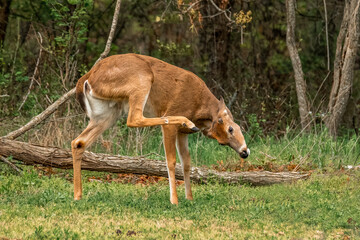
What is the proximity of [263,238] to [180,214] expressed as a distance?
127cm

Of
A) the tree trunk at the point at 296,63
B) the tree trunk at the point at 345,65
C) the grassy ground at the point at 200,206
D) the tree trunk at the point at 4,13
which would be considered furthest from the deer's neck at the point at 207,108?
the tree trunk at the point at 4,13

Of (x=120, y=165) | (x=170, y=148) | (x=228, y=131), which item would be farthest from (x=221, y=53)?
(x=170, y=148)

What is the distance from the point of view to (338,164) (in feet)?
34.8

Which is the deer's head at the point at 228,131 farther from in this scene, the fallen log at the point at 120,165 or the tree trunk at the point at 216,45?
the tree trunk at the point at 216,45

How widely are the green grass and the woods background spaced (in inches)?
139

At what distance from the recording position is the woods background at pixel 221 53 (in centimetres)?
1302

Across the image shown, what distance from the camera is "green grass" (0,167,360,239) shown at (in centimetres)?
607

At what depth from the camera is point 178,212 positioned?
703 cm

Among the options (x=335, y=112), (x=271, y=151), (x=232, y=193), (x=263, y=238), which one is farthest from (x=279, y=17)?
(x=263, y=238)

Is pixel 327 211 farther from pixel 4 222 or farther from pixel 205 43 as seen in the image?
pixel 205 43

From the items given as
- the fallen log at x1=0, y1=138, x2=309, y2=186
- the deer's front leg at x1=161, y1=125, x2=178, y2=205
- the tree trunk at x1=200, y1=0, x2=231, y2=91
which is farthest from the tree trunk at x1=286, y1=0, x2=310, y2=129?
the deer's front leg at x1=161, y1=125, x2=178, y2=205

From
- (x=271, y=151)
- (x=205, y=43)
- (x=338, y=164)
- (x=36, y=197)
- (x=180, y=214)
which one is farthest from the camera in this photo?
→ (x=205, y=43)

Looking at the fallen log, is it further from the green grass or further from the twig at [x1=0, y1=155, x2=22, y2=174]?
the green grass

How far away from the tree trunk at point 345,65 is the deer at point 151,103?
5.51 m
